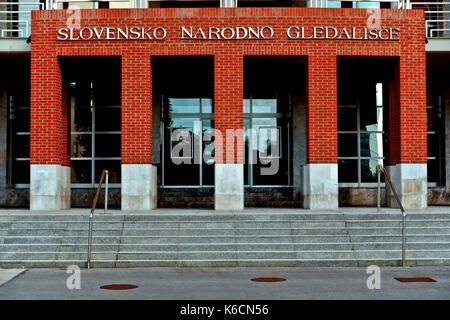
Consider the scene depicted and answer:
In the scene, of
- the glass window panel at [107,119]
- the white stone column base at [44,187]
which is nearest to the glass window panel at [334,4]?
the glass window panel at [107,119]

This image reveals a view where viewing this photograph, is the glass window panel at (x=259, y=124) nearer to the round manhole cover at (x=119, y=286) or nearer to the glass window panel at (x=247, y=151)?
the glass window panel at (x=247, y=151)

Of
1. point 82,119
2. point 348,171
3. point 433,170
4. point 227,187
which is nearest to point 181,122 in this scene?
point 82,119

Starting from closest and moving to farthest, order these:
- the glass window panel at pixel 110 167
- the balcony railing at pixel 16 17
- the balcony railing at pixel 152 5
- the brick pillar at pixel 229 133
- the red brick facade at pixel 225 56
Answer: the brick pillar at pixel 229 133
the red brick facade at pixel 225 56
the balcony railing at pixel 152 5
the balcony railing at pixel 16 17
the glass window panel at pixel 110 167

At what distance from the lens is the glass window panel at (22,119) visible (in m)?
19.3

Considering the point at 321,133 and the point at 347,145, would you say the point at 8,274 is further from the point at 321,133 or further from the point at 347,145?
the point at 347,145

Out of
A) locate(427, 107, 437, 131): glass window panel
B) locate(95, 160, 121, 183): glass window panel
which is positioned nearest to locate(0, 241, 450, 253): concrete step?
locate(95, 160, 121, 183): glass window panel

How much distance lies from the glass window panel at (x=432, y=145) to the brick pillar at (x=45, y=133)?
11463 mm

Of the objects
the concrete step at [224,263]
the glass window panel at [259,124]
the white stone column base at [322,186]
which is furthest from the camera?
the glass window panel at [259,124]

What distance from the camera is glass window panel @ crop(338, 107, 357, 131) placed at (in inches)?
758

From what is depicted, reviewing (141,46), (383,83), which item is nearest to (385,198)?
(383,83)

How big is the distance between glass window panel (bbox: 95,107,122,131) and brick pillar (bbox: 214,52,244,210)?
4.44 metres

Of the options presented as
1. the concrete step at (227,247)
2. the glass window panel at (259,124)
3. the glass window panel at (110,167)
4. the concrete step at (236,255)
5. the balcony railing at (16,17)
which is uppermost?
the balcony railing at (16,17)

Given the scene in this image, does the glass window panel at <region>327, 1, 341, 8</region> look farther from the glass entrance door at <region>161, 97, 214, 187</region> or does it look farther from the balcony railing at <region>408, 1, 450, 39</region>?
the glass entrance door at <region>161, 97, 214, 187</region>
